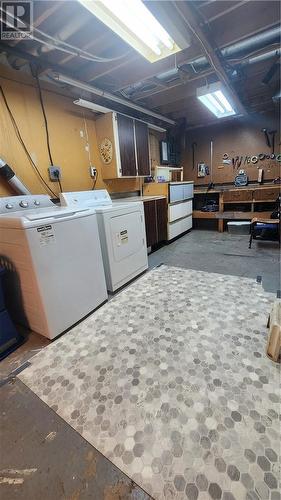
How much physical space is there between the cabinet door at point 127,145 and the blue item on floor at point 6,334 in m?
2.37

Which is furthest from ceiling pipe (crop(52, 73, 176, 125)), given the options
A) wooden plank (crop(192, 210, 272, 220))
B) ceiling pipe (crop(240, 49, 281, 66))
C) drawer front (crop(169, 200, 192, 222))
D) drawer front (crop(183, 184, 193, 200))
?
wooden plank (crop(192, 210, 272, 220))

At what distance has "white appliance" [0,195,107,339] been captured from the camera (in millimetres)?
1549

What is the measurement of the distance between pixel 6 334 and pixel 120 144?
110 inches

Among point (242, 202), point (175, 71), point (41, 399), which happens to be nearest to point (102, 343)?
point (41, 399)

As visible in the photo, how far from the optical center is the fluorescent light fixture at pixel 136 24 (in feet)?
4.31

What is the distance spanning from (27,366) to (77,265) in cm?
83

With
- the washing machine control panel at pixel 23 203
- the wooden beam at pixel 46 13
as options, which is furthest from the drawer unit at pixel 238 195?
the wooden beam at pixel 46 13

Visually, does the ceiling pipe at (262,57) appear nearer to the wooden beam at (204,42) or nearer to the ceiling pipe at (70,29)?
the wooden beam at (204,42)

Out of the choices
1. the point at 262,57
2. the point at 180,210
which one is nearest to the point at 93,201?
the point at 180,210

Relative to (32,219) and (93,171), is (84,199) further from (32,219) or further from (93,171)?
(32,219)

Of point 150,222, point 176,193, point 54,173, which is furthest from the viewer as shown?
point 176,193

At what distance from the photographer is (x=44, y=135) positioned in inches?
95.9

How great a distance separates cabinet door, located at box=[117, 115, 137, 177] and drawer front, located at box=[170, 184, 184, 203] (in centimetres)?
90

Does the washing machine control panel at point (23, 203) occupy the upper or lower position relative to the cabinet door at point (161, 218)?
upper
